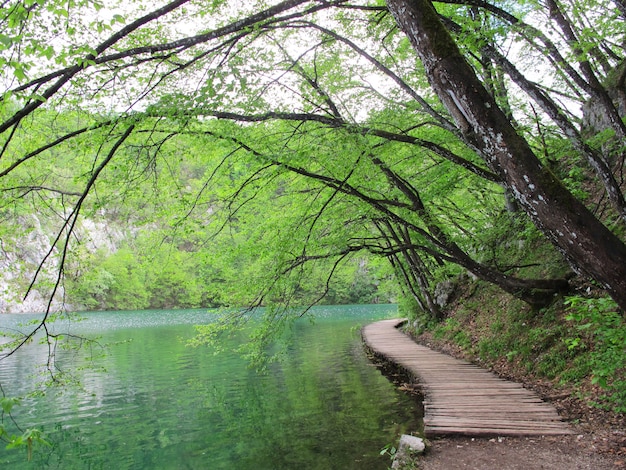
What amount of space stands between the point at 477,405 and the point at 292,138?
530 cm

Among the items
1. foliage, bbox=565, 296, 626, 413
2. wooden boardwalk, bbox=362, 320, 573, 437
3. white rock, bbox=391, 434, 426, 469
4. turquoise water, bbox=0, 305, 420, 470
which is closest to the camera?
foliage, bbox=565, 296, 626, 413

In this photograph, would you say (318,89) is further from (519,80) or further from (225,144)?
(519,80)

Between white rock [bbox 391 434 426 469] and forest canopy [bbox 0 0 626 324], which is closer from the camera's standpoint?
forest canopy [bbox 0 0 626 324]

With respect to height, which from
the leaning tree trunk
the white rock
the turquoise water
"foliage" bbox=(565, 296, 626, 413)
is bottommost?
the turquoise water

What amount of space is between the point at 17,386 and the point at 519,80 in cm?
1425

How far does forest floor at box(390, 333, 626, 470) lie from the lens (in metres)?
4.36

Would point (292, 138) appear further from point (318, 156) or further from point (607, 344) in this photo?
point (607, 344)

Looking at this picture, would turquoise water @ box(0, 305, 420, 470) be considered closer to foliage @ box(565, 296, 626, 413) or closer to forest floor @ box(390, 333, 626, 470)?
forest floor @ box(390, 333, 626, 470)

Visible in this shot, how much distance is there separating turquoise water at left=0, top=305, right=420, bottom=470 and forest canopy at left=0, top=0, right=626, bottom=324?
2.10 metres

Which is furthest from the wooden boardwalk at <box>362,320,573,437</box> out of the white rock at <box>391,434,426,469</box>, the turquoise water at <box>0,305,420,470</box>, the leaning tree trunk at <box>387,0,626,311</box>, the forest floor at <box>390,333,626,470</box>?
the leaning tree trunk at <box>387,0,626,311</box>

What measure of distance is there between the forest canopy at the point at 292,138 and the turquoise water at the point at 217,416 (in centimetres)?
210

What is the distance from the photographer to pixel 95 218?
17.4 feet

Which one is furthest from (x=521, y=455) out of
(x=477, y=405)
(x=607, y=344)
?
(x=607, y=344)

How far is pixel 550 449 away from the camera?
4715 millimetres
